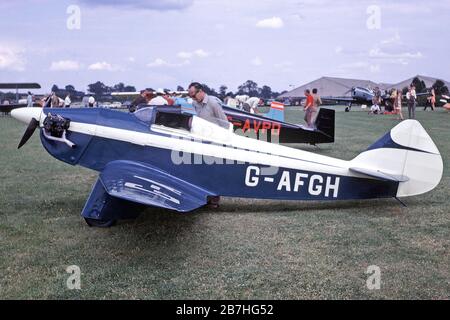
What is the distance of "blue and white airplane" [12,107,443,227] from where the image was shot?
603cm

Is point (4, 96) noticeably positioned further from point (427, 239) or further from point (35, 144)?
point (427, 239)

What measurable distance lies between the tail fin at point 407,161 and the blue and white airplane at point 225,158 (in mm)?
12

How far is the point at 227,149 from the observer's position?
6098 mm

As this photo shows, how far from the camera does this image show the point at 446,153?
11.2 m

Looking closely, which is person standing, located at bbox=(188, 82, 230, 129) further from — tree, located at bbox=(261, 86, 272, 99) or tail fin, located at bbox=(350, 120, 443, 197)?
tree, located at bbox=(261, 86, 272, 99)

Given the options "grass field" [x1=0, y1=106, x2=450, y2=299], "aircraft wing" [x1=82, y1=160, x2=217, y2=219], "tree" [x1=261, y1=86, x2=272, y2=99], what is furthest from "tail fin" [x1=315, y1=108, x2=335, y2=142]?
"tree" [x1=261, y1=86, x2=272, y2=99]

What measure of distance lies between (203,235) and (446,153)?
26.3 ft

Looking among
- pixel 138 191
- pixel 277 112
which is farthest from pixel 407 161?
pixel 277 112

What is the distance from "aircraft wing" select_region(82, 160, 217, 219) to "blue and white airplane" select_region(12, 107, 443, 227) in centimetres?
15

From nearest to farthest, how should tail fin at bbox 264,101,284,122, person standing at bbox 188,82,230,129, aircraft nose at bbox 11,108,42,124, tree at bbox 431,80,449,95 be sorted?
aircraft nose at bbox 11,108,42,124, person standing at bbox 188,82,230,129, tail fin at bbox 264,101,284,122, tree at bbox 431,80,449,95

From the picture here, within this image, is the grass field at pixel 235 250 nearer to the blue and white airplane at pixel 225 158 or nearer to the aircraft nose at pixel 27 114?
the blue and white airplane at pixel 225 158

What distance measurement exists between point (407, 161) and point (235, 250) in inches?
107

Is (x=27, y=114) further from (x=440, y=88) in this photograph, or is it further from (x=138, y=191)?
(x=440, y=88)
